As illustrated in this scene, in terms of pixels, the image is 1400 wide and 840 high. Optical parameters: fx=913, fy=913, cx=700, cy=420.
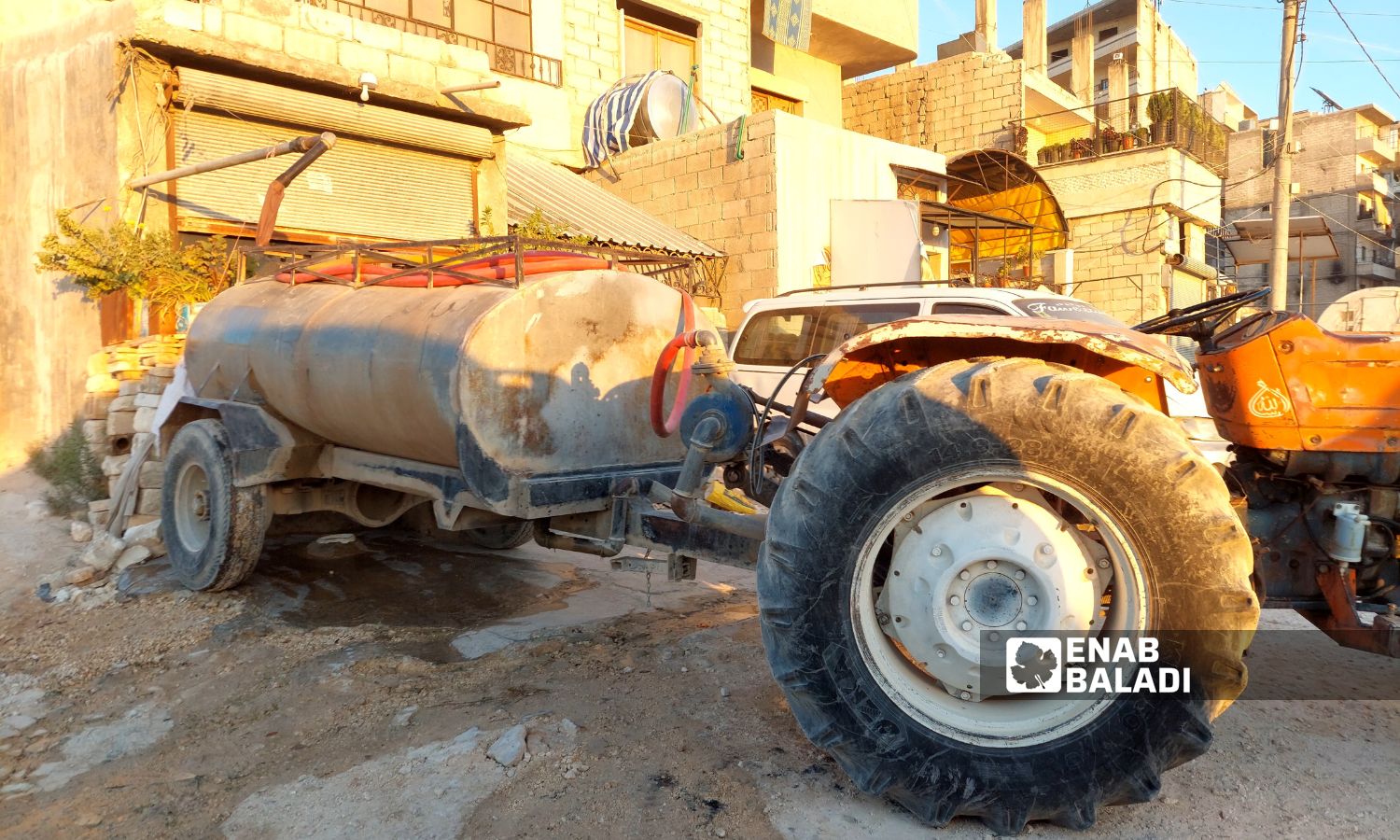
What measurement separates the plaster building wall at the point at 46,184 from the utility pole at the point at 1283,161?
15.4m

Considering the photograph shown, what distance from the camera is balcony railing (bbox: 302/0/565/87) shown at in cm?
1223

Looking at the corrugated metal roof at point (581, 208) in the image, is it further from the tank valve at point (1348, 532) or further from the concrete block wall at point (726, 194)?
the tank valve at point (1348, 532)

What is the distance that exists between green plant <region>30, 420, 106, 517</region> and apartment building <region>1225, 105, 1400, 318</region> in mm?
30333

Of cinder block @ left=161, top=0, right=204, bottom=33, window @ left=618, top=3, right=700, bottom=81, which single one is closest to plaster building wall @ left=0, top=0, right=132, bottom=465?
cinder block @ left=161, top=0, right=204, bottom=33

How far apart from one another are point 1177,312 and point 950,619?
1518 mm

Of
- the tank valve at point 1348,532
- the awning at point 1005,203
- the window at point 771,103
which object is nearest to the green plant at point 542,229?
the awning at point 1005,203

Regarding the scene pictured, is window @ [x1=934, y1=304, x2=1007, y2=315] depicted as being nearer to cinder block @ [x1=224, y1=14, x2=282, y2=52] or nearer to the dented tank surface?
the dented tank surface

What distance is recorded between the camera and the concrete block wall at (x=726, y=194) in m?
13.4

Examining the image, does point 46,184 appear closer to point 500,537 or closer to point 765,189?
point 500,537

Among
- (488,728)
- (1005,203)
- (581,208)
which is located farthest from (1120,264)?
(488,728)

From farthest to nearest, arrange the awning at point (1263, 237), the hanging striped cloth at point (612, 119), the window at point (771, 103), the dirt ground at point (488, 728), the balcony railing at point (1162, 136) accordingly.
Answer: the window at point (771, 103)
the balcony railing at point (1162, 136)
the awning at point (1263, 237)
the hanging striped cloth at point (612, 119)
the dirt ground at point (488, 728)

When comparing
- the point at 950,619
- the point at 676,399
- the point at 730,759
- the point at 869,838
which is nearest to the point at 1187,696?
the point at 950,619

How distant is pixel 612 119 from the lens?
15234 millimetres

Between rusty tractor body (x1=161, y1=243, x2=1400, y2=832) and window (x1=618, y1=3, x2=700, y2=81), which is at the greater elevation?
window (x1=618, y1=3, x2=700, y2=81)
